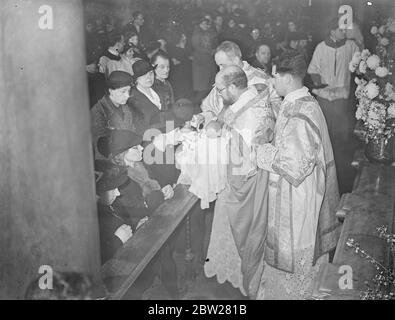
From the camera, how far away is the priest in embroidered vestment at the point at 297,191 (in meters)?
3.17

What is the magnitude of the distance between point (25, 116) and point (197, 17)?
1233 mm

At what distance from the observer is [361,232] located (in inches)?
132

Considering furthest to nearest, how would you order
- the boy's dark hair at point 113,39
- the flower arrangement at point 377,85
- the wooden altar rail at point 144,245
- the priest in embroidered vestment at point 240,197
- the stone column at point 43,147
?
the flower arrangement at point 377,85, the boy's dark hair at point 113,39, the priest in embroidered vestment at point 240,197, the wooden altar rail at point 144,245, the stone column at point 43,147

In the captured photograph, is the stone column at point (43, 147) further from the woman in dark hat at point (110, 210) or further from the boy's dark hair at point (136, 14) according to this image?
the boy's dark hair at point (136, 14)

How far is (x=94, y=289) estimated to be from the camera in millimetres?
3143

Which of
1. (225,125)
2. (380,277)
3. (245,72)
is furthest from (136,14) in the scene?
(380,277)

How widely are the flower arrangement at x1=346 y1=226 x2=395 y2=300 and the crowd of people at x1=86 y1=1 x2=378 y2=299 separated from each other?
0.63ft

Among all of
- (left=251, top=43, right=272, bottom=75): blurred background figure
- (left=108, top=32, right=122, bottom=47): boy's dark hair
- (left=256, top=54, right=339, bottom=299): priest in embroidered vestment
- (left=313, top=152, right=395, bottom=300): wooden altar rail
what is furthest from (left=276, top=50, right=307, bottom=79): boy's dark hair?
(left=108, top=32, right=122, bottom=47): boy's dark hair

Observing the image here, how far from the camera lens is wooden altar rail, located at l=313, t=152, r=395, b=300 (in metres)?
3.19

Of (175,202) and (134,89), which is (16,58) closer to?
(134,89)

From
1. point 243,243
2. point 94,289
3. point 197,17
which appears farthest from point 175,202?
point 197,17

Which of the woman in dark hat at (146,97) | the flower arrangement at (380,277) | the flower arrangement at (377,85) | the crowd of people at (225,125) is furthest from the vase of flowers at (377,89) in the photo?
the woman in dark hat at (146,97)

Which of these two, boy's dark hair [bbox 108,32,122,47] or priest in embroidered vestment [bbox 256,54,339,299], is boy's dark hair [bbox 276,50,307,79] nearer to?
priest in embroidered vestment [bbox 256,54,339,299]

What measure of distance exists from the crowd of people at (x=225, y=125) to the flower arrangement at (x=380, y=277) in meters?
0.19
